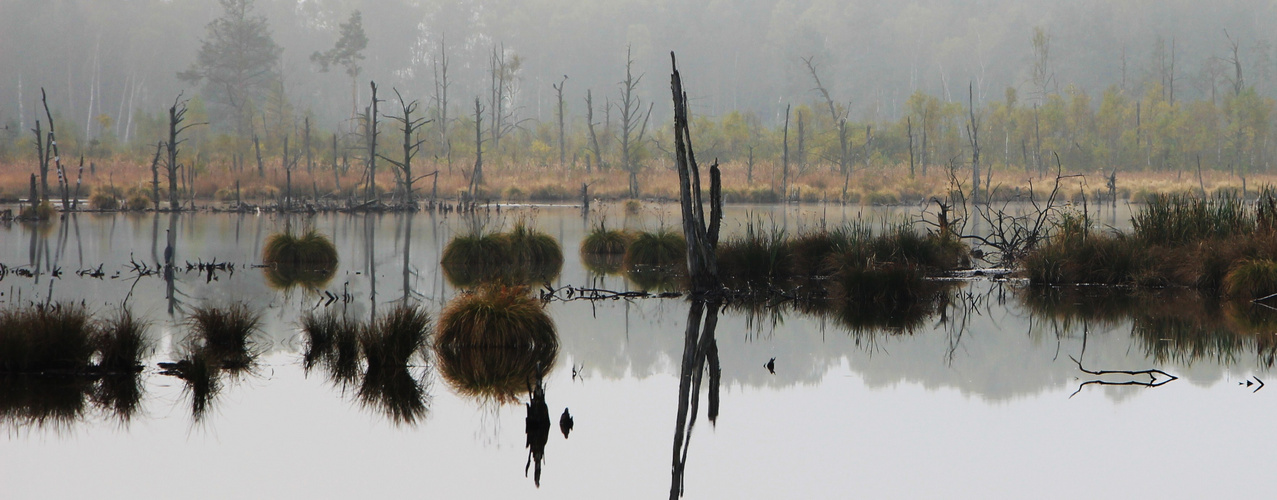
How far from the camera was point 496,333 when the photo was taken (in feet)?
28.8

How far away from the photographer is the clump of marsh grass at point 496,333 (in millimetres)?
8391

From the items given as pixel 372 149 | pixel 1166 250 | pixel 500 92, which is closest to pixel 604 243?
pixel 1166 250

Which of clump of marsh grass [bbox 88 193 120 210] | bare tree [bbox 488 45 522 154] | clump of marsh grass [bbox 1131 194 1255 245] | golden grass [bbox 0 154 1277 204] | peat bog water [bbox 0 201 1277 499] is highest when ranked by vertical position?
bare tree [bbox 488 45 522 154]

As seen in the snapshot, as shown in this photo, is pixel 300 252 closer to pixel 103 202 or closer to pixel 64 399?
pixel 64 399

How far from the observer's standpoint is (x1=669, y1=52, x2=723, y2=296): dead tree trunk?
1159cm

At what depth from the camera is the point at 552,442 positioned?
6133mm

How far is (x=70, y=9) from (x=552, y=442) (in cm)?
12990

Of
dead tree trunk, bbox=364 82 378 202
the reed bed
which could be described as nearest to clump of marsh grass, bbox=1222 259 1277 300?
the reed bed

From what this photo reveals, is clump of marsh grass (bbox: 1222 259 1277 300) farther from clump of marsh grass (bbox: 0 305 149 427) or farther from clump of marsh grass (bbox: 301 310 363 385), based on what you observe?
clump of marsh grass (bbox: 0 305 149 427)

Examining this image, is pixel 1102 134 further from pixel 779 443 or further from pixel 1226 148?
pixel 779 443

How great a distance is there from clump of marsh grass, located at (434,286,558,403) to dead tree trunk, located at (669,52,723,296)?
9.71 ft

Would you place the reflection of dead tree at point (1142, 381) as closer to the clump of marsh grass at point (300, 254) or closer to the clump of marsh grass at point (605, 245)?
the clump of marsh grass at point (300, 254)

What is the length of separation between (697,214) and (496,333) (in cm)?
426

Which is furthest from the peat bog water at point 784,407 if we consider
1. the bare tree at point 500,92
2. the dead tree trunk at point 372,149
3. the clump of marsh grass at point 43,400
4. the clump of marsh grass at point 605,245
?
the bare tree at point 500,92
